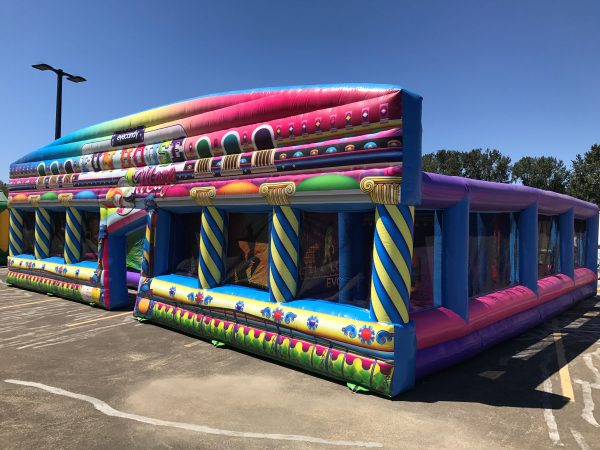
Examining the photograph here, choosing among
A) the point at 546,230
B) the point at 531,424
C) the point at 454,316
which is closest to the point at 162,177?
the point at 454,316

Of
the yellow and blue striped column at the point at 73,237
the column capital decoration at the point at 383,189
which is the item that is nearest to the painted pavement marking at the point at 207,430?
the column capital decoration at the point at 383,189

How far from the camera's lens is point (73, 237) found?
33.3 feet

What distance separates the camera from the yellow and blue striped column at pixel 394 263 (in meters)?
4.67

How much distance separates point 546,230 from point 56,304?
11068mm

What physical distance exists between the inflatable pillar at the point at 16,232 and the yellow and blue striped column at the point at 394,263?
37.2 feet

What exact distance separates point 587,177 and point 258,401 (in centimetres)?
3646

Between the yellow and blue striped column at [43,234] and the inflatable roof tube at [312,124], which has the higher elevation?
the inflatable roof tube at [312,124]

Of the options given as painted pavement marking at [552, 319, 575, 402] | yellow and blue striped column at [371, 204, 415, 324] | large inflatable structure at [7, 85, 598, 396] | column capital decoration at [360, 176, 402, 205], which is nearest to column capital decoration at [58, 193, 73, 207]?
large inflatable structure at [7, 85, 598, 396]

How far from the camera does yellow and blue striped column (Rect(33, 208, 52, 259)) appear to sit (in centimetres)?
1102

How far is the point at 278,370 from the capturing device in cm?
544

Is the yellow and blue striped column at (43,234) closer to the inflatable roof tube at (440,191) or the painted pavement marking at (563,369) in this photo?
the inflatable roof tube at (440,191)

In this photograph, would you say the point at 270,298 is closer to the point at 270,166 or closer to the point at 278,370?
the point at 278,370

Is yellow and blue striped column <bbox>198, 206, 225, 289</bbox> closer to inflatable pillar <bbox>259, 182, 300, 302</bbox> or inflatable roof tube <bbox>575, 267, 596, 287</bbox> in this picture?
inflatable pillar <bbox>259, 182, 300, 302</bbox>

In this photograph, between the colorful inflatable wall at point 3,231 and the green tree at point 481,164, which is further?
the green tree at point 481,164
